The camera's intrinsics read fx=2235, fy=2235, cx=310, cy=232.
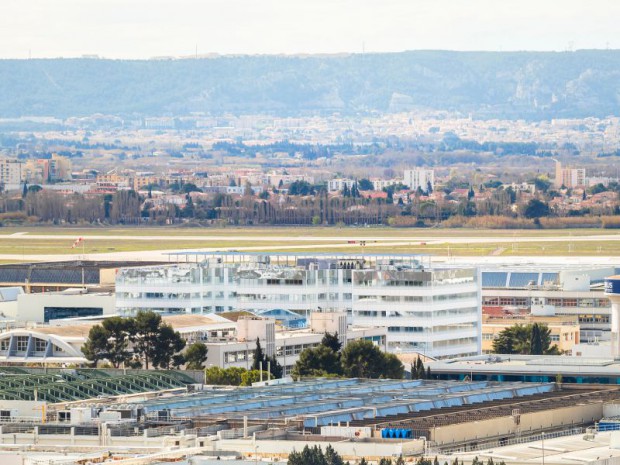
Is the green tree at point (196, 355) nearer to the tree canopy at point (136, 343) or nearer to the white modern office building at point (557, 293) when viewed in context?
the tree canopy at point (136, 343)

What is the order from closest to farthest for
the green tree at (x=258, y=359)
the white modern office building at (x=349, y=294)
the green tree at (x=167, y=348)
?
the green tree at (x=258, y=359), the green tree at (x=167, y=348), the white modern office building at (x=349, y=294)

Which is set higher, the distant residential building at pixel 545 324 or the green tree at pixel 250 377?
the green tree at pixel 250 377

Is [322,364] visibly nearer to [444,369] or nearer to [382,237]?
[444,369]

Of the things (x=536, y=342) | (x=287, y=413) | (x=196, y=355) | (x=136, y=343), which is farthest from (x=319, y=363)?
(x=287, y=413)

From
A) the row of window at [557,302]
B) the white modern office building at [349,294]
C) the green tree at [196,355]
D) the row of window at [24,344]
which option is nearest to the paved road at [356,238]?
the row of window at [557,302]

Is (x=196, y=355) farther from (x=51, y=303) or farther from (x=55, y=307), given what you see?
(x=51, y=303)

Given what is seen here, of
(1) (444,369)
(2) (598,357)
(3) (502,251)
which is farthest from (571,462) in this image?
(3) (502,251)

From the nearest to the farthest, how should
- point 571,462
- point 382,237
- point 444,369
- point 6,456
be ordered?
point 571,462 < point 6,456 < point 444,369 < point 382,237
